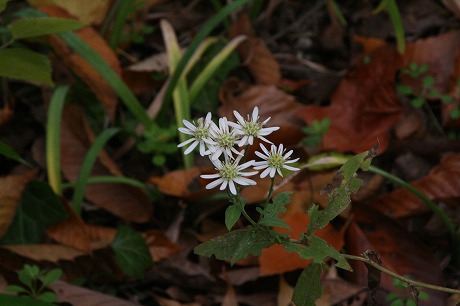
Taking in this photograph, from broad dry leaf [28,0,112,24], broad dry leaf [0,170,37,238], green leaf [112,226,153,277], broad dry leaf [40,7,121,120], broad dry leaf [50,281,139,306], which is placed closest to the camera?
broad dry leaf [50,281,139,306]

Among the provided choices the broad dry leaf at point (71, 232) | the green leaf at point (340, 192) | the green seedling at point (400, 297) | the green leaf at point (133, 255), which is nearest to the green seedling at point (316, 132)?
the green seedling at point (400, 297)

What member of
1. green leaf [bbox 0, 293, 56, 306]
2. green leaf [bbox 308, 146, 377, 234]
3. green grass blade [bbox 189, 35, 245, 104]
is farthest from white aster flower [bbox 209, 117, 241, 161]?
green grass blade [bbox 189, 35, 245, 104]

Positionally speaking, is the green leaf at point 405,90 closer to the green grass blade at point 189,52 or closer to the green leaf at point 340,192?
the green grass blade at point 189,52

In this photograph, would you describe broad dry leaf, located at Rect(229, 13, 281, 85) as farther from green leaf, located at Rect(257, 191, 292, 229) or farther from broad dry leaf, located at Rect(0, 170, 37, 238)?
green leaf, located at Rect(257, 191, 292, 229)

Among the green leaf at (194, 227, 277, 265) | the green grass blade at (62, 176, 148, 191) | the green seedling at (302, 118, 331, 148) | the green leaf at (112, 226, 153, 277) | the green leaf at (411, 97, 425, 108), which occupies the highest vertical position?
the green leaf at (411, 97, 425, 108)

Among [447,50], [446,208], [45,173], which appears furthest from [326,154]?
[45,173]

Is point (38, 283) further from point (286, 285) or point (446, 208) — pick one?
point (446, 208)
